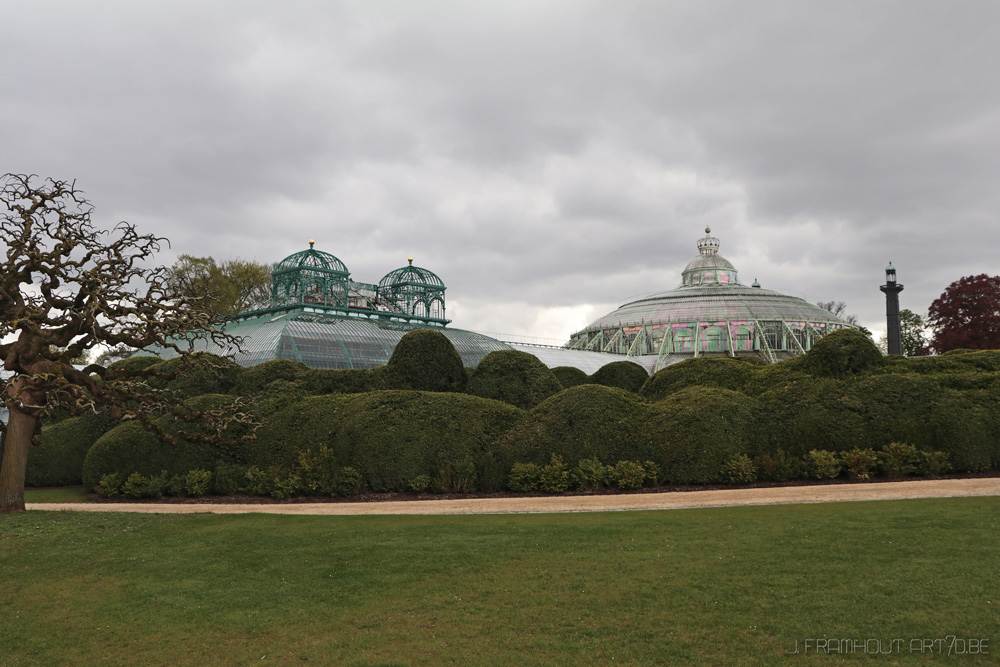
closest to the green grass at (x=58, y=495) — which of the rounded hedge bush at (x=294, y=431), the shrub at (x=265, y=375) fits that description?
the rounded hedge bush at (x=294, y=431)

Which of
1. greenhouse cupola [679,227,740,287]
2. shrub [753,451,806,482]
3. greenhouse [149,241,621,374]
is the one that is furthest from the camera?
greenhouse cupola [679,227,740,287]

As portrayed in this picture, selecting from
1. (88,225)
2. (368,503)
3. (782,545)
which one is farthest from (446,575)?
(88,225)

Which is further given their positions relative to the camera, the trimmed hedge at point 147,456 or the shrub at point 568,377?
the shrub at point 568,377

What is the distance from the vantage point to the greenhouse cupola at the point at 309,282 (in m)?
37.3

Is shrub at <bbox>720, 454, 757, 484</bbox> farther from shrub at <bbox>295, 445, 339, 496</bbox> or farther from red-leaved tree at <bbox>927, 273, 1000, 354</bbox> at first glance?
red-leaved tree at <bbox>927, 273, 1000, 354</bbox>

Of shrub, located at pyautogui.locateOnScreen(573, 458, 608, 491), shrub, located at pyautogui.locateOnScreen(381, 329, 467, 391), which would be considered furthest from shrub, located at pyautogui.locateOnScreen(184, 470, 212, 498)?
shrub, located at pyautogui.locateOnScreen(573, 458, 608, 491)

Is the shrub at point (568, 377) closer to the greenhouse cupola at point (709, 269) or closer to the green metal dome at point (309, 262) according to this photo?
the green metal dome at point (309, 262)

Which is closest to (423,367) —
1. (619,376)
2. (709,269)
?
(619,376)

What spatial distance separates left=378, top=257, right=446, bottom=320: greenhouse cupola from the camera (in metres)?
41.2

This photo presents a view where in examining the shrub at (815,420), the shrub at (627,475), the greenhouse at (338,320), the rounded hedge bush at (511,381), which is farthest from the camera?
the greenhouse at (338,320)

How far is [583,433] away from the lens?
16.2 metres

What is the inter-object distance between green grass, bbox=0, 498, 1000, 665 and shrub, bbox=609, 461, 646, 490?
4.00 m

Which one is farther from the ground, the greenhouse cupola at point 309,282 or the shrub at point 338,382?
the greenhouse cupola at point 309,282

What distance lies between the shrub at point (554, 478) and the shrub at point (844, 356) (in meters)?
7.09
